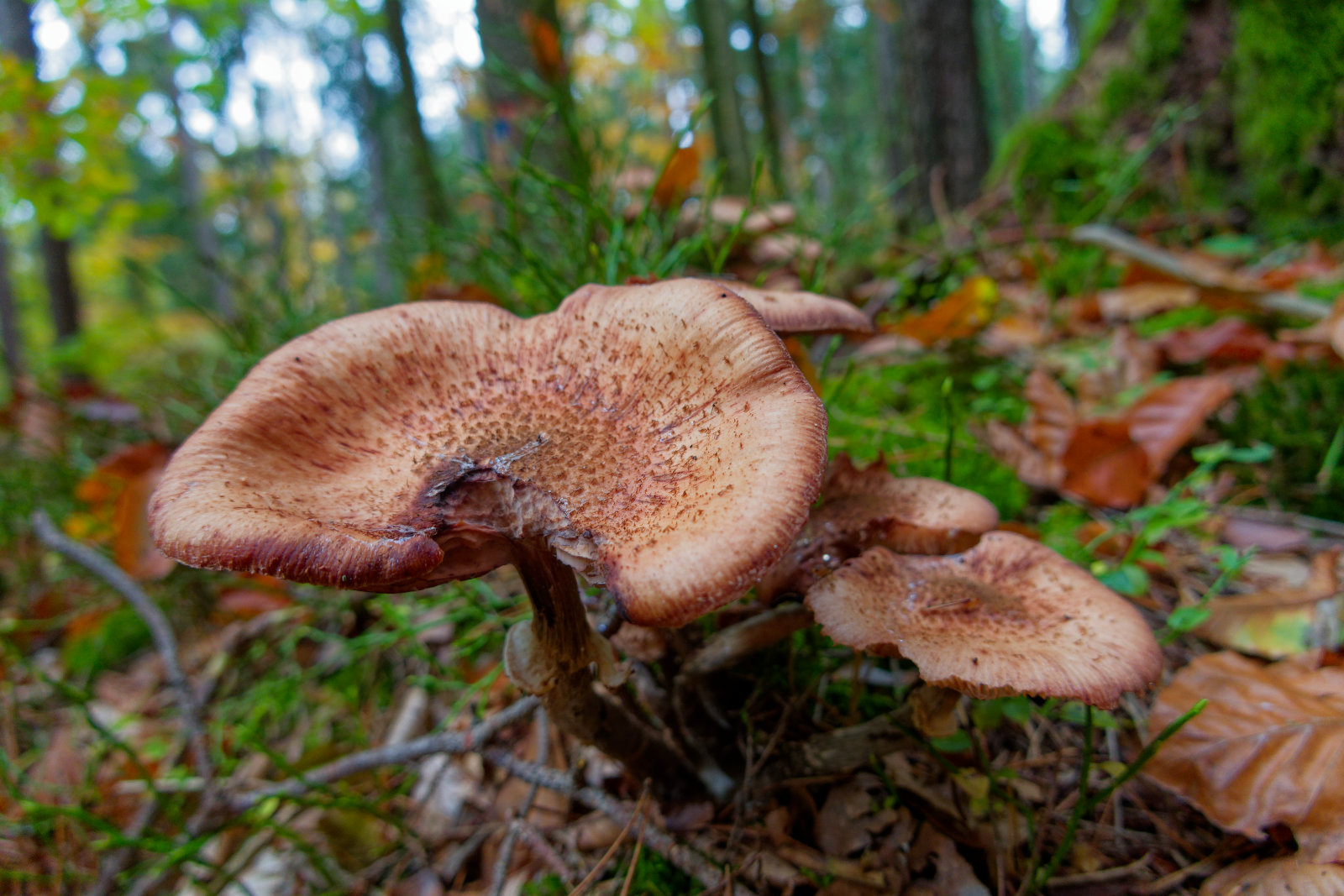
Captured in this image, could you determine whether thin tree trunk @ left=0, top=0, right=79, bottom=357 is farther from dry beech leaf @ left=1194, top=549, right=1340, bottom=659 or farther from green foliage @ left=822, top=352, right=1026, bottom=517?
dry beech leaf @ left=1194, top=549, right=1340, bottom=659

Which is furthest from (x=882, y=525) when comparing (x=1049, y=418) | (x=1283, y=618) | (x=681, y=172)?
(x=681, y=172)

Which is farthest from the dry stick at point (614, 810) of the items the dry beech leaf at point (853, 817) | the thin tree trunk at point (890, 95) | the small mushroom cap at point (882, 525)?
the thin tree trunk at point (890, 95)

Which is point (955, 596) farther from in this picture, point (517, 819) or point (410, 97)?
point (410, 97)

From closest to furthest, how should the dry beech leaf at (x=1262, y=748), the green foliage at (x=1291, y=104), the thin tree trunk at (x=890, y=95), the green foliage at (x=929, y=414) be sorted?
the dry beech leaf at (x=1262, y=748), the green foliage at (x=929, y=414), the green foliage at (x=1291, y=104), the thin tree trunk at (x=890, y=95)

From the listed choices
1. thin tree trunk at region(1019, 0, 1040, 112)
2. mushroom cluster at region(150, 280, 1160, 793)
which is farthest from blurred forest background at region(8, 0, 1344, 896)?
thin tree trunk at region(1019, 0, 1040, 112)

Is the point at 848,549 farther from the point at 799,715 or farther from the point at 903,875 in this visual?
the point at 903,875

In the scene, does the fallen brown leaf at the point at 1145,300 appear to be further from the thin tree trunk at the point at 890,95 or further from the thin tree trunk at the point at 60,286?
the thin tree trunk at the point at 60,286

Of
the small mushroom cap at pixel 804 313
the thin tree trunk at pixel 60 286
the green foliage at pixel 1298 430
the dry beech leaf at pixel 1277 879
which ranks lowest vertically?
the dry beech leaf at pixel 1277 879
